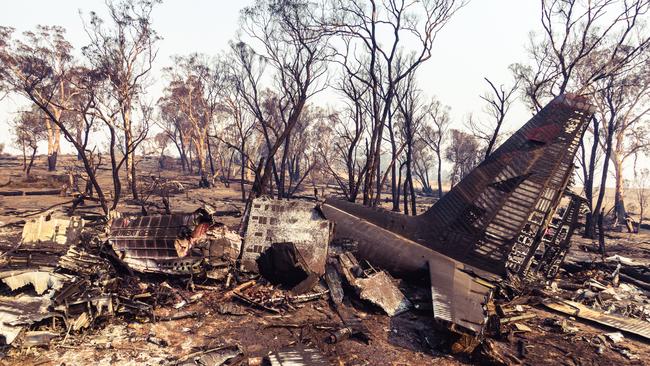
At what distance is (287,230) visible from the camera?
434 inches

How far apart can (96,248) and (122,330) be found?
4.08m

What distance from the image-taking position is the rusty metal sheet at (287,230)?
10820 mm

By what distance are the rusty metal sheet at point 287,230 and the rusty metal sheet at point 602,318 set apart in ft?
22.3

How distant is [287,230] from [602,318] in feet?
29.4

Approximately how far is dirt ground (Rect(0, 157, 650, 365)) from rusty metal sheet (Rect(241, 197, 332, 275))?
1394 millimetres

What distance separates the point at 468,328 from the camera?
267 inches

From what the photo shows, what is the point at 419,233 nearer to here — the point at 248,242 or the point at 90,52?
the point at 248,242

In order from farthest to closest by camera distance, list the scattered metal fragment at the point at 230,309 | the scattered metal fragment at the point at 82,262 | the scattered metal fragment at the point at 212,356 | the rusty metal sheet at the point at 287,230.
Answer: the rusty metal sheet at the point at 287,230 → the scattered metal fragment at the point at 82,262 → the scattered metal fragment at the point at 230,309 → the scattered metal fragment at the point at 212,356

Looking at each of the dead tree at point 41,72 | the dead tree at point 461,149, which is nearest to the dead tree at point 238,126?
the dead tree at point 41,72

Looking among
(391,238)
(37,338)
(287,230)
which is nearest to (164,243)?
(287,230)

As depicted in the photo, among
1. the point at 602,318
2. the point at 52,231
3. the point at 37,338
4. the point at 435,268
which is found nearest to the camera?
the point at 37,338

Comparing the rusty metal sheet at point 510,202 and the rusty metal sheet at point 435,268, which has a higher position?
the rusty metal sheet at point 510,202

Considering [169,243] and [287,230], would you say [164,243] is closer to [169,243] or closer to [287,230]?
[169,243]

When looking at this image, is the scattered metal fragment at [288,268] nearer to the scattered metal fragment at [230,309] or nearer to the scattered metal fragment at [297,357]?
the scattered metal fragment at [230,309]
